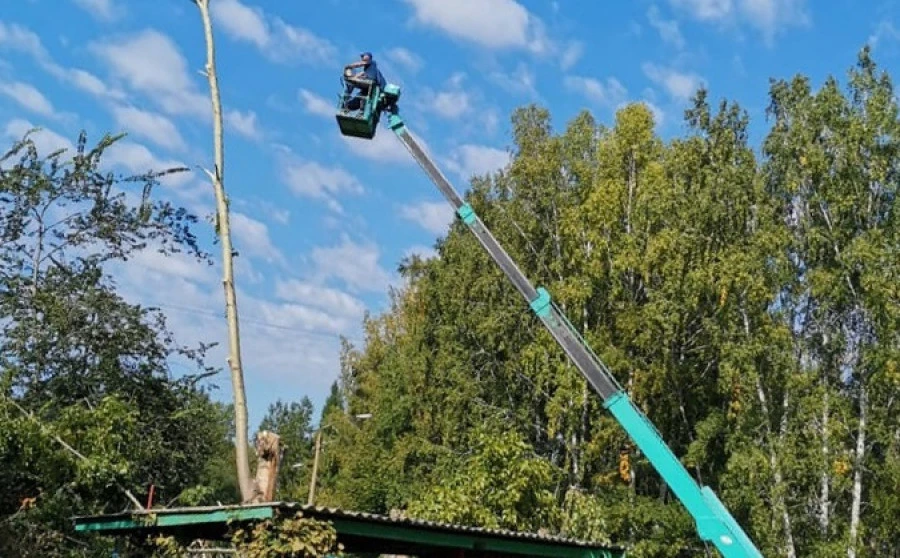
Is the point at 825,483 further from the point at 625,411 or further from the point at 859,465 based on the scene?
the point at 625,411

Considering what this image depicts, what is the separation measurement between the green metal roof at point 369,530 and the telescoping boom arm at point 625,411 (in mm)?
1124

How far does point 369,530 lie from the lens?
27.5ft

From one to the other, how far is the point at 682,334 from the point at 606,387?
1219 cm

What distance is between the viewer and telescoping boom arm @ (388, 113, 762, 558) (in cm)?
1005

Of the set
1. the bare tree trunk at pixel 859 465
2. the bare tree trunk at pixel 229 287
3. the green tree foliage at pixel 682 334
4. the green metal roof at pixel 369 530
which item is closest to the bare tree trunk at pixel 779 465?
the green tree foliage at pixel 682 334

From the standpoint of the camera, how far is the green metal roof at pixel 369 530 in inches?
312

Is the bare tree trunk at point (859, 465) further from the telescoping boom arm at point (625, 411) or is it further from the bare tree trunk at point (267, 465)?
the bare tree trunk at point (267, 465)

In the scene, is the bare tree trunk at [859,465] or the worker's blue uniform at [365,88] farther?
the bare tree trunk at [859,465]

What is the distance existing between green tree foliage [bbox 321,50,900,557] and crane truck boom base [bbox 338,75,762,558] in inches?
238

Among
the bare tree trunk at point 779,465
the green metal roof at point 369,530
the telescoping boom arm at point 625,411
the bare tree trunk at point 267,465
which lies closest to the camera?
the green metal roof at point 369,530

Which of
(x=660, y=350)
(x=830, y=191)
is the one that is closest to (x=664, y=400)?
(x=660, y=350)

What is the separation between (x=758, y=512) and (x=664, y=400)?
183 inches

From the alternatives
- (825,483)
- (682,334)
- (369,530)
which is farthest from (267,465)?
(682,334)

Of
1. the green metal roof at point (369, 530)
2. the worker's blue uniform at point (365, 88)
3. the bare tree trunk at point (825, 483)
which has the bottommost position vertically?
the green metal roof at point (369, 530)
